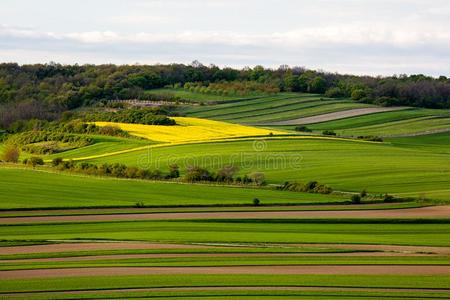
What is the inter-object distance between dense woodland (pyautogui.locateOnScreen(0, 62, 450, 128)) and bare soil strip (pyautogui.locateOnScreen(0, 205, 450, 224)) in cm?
7214

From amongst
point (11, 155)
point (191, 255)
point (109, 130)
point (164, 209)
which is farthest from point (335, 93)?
point (191, 255)

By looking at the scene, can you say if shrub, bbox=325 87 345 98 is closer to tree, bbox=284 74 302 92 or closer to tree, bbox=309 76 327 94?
tree, bbox=309 76 327 94

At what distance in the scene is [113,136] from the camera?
105 metres

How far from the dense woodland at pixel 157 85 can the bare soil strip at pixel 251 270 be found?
295 ft

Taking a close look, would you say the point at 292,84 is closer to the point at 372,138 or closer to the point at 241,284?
the point at 372,138

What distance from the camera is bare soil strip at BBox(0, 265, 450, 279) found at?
36.7m


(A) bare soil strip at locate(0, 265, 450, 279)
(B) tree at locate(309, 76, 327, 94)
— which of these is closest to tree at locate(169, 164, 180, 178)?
(A) bare soil strip at locate(0, 265, 450, 279)

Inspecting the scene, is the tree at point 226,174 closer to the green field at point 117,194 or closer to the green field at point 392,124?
the green field at point 117,194

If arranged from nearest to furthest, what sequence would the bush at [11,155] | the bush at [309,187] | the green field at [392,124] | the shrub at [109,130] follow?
1. the bush at [309,187]
2. the bush at [11,155]
3. the shrub at [109,130]
4. the green field at [392,124]

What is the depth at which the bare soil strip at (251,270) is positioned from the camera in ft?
120

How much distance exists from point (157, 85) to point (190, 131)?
52.8m

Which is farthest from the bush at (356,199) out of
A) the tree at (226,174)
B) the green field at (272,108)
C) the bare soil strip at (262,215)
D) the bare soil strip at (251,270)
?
the green field at (272,108)

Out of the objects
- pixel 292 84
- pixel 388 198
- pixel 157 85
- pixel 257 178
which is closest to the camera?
pixel 388 198

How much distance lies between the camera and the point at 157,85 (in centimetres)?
15812
